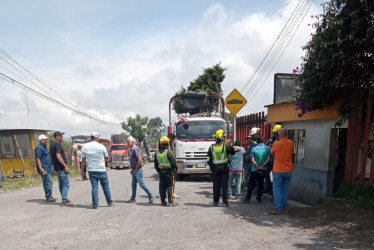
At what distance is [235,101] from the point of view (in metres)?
10.3

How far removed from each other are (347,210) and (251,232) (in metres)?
1.84

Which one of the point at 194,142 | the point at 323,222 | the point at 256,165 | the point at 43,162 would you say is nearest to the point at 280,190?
the point at 256,165

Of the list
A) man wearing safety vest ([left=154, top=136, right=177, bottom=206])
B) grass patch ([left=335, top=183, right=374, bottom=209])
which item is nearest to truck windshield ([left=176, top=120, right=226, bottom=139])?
man wearing safety vest ([left=154, top=136, right=177, bottom=206])

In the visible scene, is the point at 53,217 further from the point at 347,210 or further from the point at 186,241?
the point at 347,210

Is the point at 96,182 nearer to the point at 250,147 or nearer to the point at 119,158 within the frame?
the point at 250,147

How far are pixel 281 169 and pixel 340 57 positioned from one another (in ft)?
8.03

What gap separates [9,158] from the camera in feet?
55.8

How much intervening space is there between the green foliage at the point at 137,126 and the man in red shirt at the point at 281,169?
39832 mm

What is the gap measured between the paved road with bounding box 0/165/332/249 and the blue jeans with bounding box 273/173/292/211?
0.98 ft

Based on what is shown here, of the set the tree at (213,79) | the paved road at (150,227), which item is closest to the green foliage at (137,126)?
the tree at (213,79)

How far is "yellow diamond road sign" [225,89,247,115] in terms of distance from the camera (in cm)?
1028

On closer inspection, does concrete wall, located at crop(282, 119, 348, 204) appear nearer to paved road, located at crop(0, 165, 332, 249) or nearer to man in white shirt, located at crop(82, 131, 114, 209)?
paved road, located at crop(0, 165, 332, 249)

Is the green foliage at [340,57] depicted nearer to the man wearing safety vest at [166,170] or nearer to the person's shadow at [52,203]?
the man wearing safety vest at [166,170]

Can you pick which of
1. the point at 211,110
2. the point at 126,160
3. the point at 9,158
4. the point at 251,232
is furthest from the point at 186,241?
the point at 126,160
